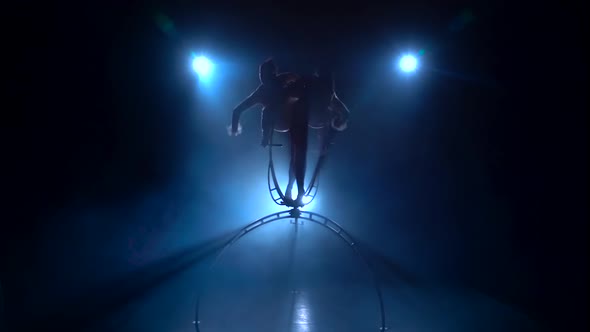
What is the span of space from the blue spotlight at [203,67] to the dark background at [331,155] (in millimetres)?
103

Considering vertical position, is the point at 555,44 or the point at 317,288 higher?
the point at 555,44

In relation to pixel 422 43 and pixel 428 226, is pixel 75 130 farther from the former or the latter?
pixel 428 226

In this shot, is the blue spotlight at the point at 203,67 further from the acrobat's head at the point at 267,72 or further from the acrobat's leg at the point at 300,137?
the acrobat's leg at the point at 300,137

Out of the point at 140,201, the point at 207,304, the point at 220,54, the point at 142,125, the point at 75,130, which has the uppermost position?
the point at 220,54

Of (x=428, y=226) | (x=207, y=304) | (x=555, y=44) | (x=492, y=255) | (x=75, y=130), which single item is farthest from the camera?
(x=428, y=226)

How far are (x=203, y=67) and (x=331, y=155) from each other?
1.96 metres

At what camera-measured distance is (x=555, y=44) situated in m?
4.00

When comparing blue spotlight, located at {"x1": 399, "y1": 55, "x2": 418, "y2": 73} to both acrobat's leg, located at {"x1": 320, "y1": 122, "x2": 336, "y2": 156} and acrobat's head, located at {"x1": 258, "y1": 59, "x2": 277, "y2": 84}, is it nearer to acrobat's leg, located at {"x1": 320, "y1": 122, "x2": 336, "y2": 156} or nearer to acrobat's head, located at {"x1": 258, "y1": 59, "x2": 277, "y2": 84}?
acrobat's leg, located at {"x1": 320, "y1": 122, "x2": 336, "y2": 156}

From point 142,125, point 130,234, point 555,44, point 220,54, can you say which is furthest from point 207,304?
point 555,44

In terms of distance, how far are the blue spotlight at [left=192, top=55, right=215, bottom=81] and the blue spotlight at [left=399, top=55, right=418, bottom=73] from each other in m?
2.28

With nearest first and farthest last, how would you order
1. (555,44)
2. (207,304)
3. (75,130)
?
(555,44), (75,130), (207,304)

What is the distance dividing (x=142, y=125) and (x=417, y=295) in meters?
3.80

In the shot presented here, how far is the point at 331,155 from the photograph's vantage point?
5566mm

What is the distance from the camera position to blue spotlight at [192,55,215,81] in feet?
16.3
